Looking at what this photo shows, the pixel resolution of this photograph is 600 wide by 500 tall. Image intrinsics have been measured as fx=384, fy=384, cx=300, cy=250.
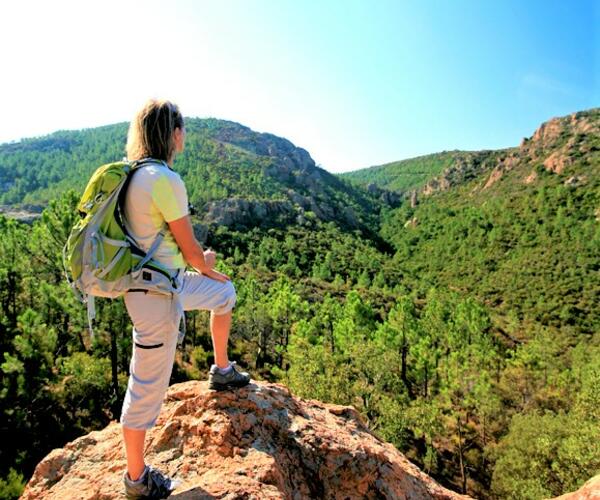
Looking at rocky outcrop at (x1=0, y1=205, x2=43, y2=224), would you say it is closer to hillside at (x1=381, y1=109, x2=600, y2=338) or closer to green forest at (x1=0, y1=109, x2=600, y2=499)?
green forest at (x1=0, y1=109, x2=600, y2=499)

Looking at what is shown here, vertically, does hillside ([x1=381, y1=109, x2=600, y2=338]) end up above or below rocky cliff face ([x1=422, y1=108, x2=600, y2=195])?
below

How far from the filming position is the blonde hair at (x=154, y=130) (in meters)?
2.47

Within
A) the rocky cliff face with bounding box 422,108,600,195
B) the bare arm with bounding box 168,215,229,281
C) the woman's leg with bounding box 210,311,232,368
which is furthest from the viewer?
the rocky cliff face with bounding box 422,108,600,195

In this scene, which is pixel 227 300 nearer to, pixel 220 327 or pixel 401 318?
pixel 220 327

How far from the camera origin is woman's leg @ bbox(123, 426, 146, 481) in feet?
8.38

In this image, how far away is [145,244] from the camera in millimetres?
2467

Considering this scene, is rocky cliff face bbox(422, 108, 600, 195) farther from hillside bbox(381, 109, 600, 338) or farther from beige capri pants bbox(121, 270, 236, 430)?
beige capri pants bbox(121, 270, 236, 430)

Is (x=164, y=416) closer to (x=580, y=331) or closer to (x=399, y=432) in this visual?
(x=399, y=432)

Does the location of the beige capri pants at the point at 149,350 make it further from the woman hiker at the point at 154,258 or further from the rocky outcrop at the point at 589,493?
the rocky outcrop at the point at 589,493

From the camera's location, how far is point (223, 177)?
12000 cm

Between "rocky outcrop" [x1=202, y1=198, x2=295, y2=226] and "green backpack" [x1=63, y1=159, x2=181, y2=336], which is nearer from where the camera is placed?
"green backpack" [x1=63, y1=159, x2=181, y2=336]

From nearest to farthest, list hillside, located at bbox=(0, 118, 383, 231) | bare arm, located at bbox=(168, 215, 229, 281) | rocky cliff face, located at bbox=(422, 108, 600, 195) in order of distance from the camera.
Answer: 1. bare arm, located at bbox=(168, 215, 229, 281)
2. rocky cliff face, located at bbox=(422, 108, 600, 195)
3. hillside, located at bbox=(0, 118, 383, 231)

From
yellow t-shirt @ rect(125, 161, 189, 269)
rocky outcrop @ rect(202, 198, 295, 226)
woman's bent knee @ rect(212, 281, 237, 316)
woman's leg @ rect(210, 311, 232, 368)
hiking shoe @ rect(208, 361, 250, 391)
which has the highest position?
rocky outcrop @ rect(202, 198, 295, 226)

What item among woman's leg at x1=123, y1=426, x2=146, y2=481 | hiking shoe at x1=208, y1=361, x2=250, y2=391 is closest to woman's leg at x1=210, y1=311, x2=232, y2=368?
hiking shoe at x1=208, y1=361, x2=250, y2=391
